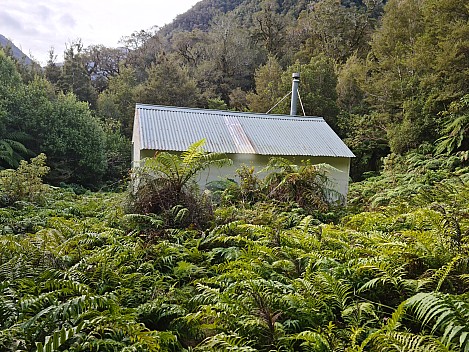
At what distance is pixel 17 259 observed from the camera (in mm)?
3436

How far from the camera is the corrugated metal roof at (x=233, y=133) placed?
355 inches

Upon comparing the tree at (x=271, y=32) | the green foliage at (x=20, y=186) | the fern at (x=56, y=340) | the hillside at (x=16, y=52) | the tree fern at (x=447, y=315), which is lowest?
the fern at (x=56, y=340)

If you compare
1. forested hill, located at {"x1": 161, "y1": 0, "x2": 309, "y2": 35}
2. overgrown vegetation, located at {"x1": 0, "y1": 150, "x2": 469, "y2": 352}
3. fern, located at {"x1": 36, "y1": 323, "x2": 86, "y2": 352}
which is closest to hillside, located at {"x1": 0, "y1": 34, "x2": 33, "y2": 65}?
forested hill, located at {"x1": 161, "y1": 0, "x2": 309, "y2": 35}

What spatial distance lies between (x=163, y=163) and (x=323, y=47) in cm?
1936

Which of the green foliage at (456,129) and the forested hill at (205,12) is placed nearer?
the green foliage at (456,129)

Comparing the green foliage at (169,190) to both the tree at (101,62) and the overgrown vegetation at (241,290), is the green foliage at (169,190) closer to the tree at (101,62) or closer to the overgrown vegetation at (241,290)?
the overgrown vegetation at (241,290)

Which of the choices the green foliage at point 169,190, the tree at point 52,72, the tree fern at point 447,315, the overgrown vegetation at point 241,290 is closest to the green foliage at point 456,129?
the overgrown vegetation at point 241,290

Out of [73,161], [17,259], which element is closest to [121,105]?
[73,161]

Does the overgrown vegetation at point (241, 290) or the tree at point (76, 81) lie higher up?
the tree at point (76, 81)

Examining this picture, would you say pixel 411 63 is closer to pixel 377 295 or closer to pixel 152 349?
pixel 377 295

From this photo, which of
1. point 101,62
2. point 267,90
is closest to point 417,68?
point 267,90

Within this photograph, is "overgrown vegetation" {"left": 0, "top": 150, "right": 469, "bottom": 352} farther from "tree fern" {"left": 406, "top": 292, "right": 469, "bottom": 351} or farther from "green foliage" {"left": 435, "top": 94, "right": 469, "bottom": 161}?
"green foliage" {"left": 435, "top": 94, "right": 469, "bottom": 161}

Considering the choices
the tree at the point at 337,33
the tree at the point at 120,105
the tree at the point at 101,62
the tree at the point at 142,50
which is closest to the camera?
the tree at the point at 120,105

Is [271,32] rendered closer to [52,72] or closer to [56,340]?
[52,72]
